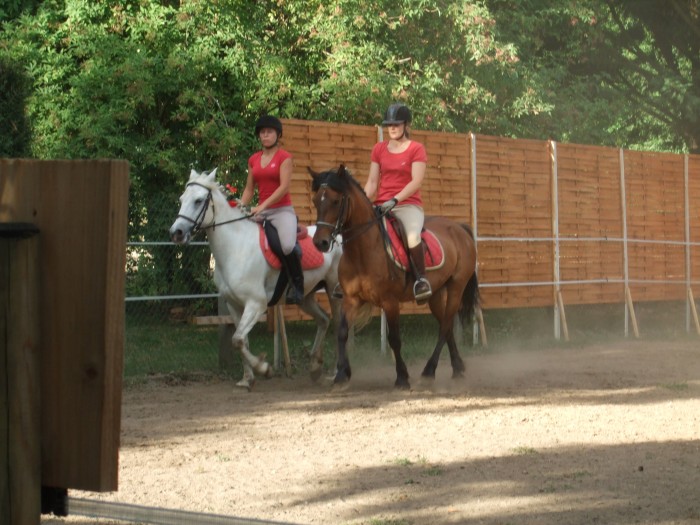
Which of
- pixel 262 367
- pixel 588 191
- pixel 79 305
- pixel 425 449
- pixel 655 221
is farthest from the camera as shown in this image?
pixel 655 221

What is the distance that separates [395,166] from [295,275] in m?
1.60

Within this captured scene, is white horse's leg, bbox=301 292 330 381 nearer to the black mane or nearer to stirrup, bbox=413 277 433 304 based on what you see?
stirrup, bbox=413 277 433 304

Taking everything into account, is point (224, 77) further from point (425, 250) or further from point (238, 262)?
point (425, 250)

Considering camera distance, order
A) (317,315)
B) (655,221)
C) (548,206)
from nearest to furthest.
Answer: (317,315)
(548,206)
(655,221)

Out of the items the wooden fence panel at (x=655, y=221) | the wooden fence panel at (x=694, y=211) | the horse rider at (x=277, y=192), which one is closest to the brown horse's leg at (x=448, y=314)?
the horse rider at (x=277, y=192)

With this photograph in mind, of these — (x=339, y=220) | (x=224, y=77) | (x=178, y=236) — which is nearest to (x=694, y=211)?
(x=224, y=77)

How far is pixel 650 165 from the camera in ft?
67.7

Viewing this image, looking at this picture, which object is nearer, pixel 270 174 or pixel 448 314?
pixel 270 174

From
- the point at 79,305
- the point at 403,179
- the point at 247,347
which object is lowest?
the point at 247,347

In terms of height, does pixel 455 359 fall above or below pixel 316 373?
above

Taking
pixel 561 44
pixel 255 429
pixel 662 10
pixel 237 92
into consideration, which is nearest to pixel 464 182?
pixel 237 92

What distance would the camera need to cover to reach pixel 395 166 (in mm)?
11180

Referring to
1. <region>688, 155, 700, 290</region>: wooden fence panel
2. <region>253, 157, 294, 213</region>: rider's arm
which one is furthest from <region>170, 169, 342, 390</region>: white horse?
<region>688, 155, 700, 290</region>: wooden fence panel

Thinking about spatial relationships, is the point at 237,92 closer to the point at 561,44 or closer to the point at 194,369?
the point at 194,369
